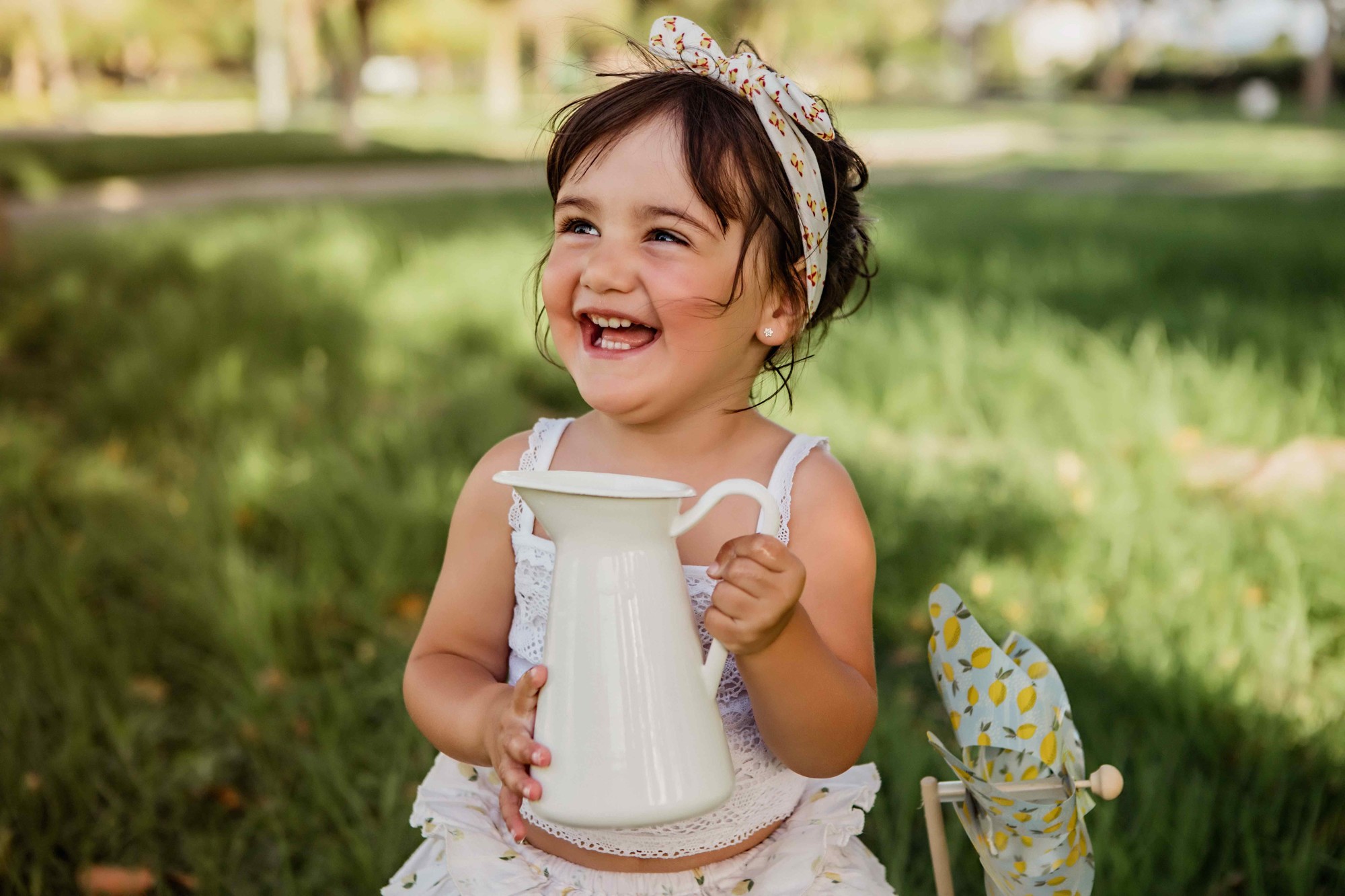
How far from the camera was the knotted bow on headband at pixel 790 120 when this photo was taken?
1275 mm

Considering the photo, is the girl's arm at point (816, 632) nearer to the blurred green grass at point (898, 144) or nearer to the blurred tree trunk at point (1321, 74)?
the blurred green grass at point (898, 144)

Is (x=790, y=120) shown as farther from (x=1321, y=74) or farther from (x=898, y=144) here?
(x=1321, y=74)

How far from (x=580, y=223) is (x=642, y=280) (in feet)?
0.44

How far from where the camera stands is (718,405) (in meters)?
1.35

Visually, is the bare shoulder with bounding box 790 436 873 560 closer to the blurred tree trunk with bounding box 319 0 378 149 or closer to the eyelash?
the eyelash

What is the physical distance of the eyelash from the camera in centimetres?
123

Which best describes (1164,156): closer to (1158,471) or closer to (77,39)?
(1158,471)

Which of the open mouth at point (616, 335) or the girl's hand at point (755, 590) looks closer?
the girl's hand at point (755, 590)

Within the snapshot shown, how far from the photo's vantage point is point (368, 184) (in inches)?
432

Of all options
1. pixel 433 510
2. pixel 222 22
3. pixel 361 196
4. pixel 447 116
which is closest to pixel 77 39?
pixel 222 22

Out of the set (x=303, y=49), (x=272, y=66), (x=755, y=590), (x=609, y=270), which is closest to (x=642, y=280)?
(x=609, y=270)

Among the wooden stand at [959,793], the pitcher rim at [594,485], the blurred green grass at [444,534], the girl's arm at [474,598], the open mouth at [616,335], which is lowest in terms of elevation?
the blurred green grass at [444,534]

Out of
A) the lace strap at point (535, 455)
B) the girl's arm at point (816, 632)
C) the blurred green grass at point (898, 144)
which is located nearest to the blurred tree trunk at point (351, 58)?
the blurred green grass at point (898, 144)

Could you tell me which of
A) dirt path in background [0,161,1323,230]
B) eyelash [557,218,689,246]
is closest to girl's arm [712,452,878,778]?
eyelash [557,218,689,246]
